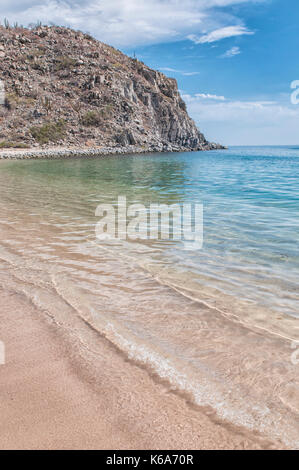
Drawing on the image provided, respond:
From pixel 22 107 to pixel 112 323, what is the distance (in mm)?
84172

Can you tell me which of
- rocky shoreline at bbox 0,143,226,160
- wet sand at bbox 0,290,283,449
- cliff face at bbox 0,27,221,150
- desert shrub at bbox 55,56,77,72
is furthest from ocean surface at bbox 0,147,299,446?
desert shrub at bbox 55,56,77,72

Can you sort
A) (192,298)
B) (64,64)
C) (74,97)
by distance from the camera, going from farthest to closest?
(64,64)
(74,97)
(192,298)

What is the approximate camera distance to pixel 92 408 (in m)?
2.46

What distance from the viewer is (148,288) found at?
5.10 m

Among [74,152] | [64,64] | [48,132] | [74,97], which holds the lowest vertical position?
[74,152]

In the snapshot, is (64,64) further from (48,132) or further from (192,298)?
(192,298)

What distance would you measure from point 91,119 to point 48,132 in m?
12.7

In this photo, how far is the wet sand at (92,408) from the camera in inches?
86.3

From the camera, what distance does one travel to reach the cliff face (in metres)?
75.1

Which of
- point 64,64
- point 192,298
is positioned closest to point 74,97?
point 64,64

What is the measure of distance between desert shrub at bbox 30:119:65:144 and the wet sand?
74.5m

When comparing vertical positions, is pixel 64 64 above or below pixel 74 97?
above

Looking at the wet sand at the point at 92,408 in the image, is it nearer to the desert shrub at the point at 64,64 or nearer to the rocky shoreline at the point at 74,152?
the rocky shoreline at the point at 74,152
